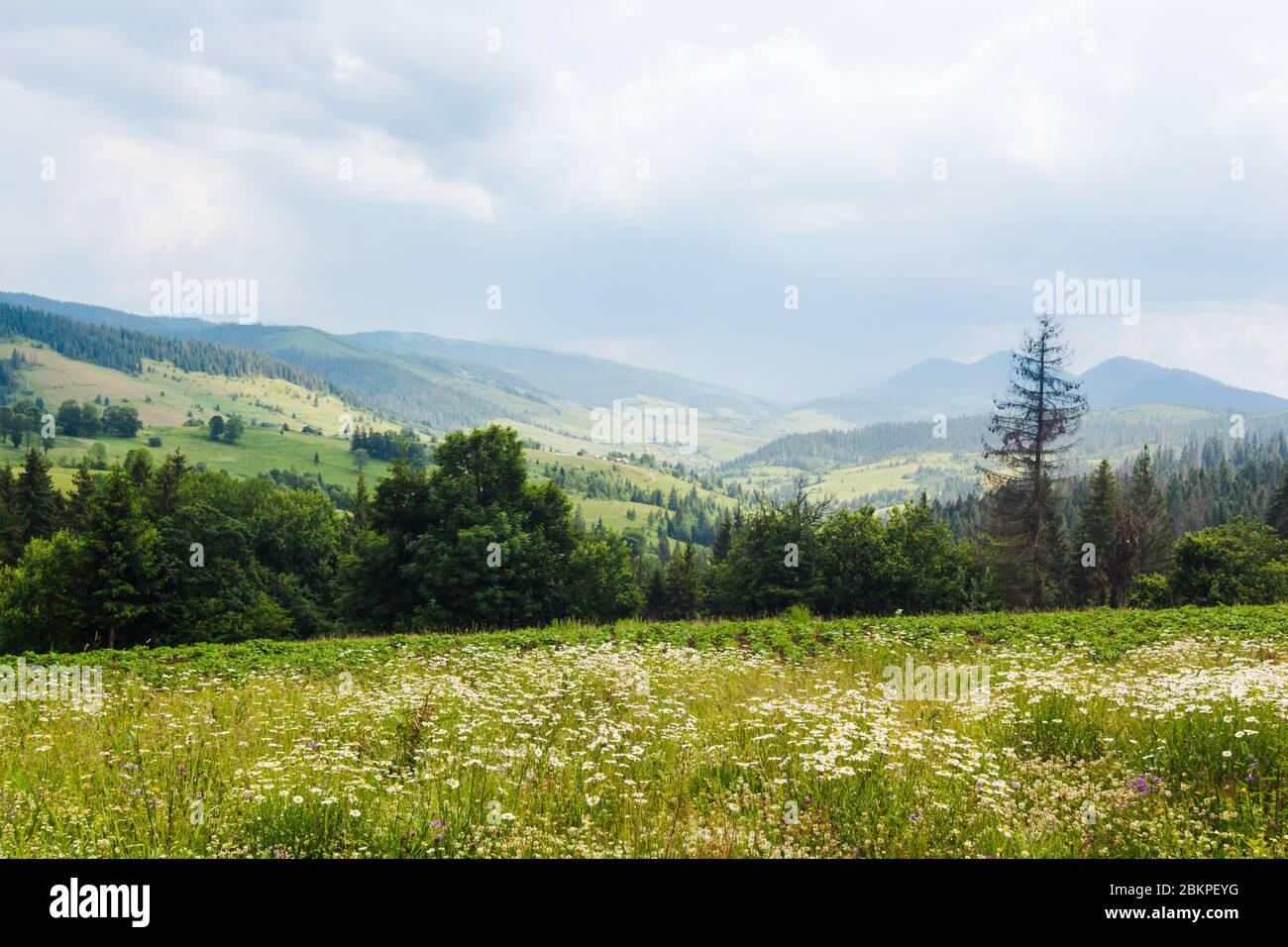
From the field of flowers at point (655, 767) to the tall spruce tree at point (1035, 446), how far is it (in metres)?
26.5

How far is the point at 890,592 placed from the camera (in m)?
38.5

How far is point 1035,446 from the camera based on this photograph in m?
37.0

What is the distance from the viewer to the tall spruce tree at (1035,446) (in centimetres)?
3700

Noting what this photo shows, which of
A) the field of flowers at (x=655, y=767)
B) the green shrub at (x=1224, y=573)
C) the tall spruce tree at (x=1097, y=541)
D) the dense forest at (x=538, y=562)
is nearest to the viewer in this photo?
the field of flowers at (x=655, y=767)

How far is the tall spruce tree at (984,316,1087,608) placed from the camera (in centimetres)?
3700

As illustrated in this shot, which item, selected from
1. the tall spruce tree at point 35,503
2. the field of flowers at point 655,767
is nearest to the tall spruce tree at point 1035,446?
the field of flowers at point 655,767

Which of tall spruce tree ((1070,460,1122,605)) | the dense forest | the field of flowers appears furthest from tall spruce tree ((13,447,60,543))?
tall spruce tree ((1070,460,1122,605))

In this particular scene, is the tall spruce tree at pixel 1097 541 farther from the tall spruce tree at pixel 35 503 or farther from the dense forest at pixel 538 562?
the tall spruce tree at pixel 35 503

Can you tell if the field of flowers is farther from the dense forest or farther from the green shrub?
the green shrub

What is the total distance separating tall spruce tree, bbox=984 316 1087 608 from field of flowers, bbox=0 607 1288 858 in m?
26.5
